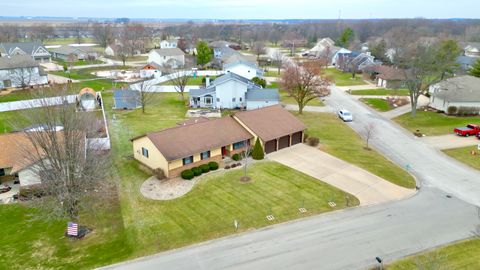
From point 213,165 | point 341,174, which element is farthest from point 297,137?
point 213,165

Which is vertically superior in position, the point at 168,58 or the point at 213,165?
the point at 168,58

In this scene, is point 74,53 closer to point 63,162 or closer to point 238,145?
point 238,145

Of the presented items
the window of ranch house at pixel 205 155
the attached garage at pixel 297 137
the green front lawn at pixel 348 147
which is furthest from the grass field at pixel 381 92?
the window of ranch house at pixel 205 155

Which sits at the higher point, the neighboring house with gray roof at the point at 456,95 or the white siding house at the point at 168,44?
the white siding house at the point at 168,44

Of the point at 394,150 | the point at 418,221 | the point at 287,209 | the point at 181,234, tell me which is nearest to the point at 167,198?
the point at 181,234

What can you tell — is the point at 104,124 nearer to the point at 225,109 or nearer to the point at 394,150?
the point at 225,109

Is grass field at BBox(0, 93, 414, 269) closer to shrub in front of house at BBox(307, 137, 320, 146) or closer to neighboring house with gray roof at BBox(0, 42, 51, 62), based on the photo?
shrub in front of house at BBox(307, 137, 320, 146)

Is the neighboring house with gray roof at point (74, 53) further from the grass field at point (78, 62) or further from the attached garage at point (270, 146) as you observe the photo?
the attached garage at point (270, 146)
